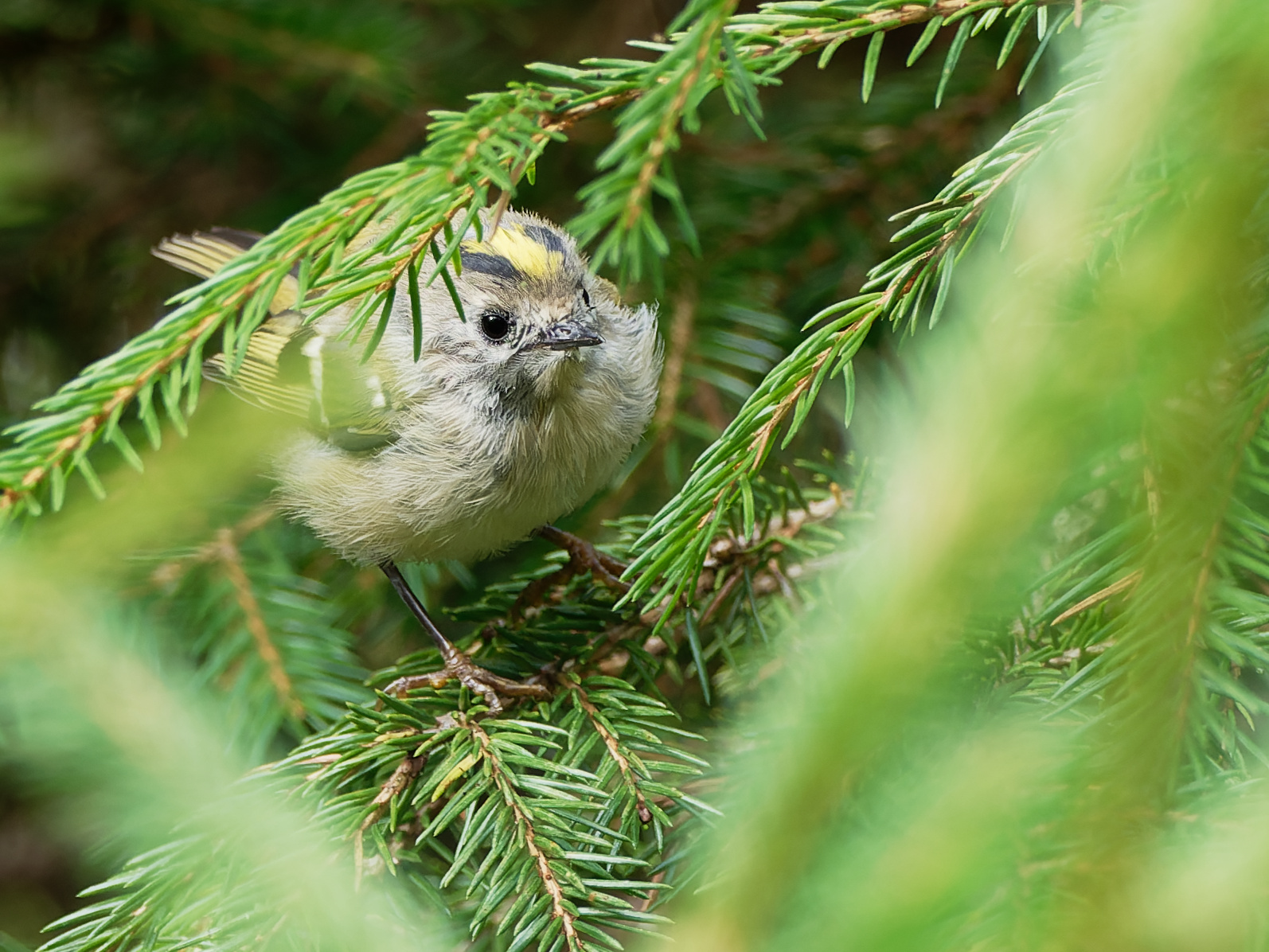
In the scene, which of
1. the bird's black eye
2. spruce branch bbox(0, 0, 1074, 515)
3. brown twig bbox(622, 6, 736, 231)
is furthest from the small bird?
brown twig bbox(622, 6, 736, 231)

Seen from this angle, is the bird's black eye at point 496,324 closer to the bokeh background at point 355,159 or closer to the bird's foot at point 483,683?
the bokeh background at point 355,159

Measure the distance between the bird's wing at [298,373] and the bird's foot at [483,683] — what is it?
440mm

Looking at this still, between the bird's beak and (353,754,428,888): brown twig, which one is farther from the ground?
the bird's beak

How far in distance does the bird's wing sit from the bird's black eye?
190mm

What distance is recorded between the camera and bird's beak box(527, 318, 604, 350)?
146 centimetres

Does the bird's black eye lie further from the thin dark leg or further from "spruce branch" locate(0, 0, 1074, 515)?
"spruce branch" locate(0, 0, 1074, 515)

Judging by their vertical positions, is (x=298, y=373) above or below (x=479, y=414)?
above

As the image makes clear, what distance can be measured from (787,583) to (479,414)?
57cm

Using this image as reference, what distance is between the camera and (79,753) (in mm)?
733

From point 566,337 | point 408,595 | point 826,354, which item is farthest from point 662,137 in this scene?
point 408,595

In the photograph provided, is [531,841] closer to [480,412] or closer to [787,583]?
[787,583]

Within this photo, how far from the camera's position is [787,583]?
123cm

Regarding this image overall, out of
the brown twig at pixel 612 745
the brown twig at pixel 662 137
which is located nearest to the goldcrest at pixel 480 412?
the brown twig at pixel 612 745

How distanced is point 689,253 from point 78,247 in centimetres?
128
